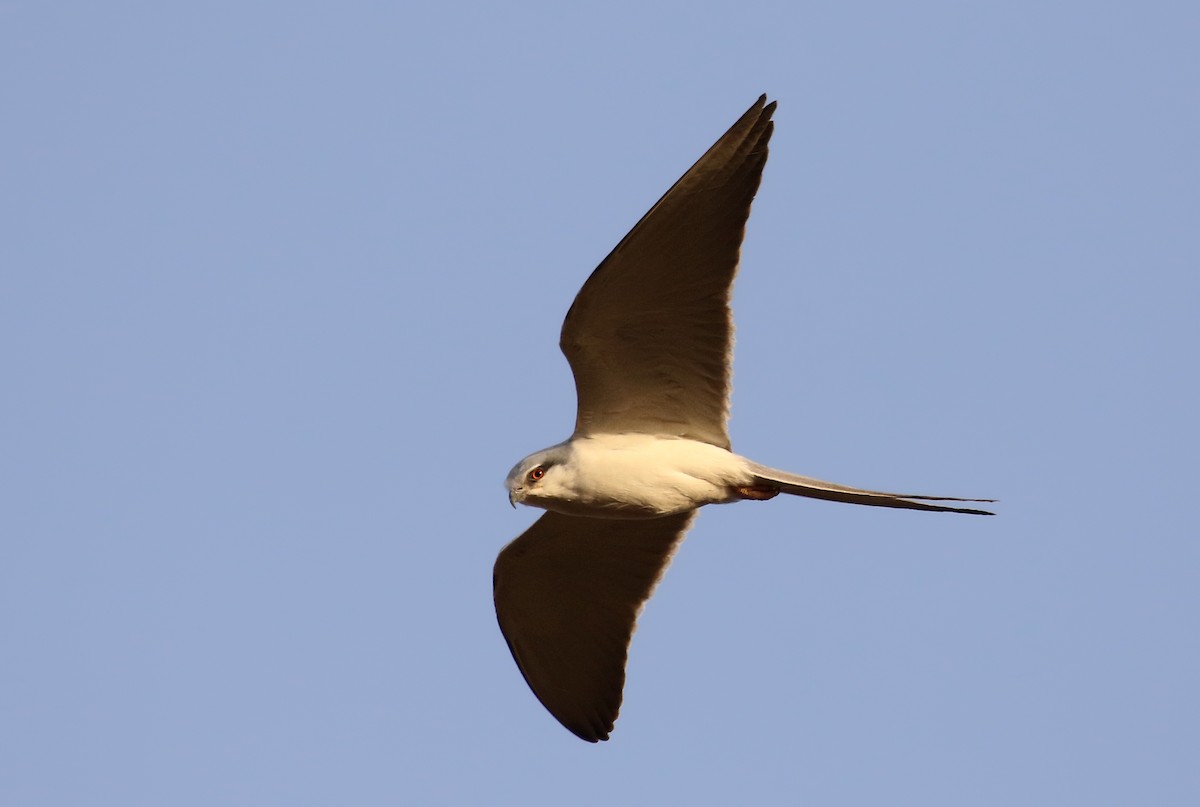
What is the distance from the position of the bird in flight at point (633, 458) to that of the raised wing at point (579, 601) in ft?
0.03

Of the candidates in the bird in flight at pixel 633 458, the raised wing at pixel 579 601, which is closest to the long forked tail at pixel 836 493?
the bird in flight at pixel 633 458

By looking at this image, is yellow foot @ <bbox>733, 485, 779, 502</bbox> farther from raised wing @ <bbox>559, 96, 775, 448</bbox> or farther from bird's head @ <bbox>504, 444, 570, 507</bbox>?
bird's head @ <bbox>504, 444, 570, 507</bbox>

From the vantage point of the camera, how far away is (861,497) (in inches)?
356

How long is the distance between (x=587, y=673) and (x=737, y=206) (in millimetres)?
4178

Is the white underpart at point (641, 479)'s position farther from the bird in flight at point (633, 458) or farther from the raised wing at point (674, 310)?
the raised wing at point (674, 310)

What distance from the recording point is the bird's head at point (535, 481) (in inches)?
380

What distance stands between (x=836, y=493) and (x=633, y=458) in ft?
4.54

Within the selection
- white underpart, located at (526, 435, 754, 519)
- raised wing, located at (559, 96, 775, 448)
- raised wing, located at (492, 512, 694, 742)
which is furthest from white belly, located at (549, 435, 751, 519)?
raised wing, located at (492, 512, 694, 742)

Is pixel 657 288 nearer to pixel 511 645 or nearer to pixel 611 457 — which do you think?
pixel 611 457

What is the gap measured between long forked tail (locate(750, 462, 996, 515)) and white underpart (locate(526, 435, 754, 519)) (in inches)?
4.8

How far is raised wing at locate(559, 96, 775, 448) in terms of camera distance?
8633mm

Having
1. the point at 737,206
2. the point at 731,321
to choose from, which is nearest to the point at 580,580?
the point at 731,321

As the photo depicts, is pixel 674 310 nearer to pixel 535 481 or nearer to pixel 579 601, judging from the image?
pixel 535 481

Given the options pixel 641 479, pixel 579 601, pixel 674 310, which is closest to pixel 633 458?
pixel 641 479
